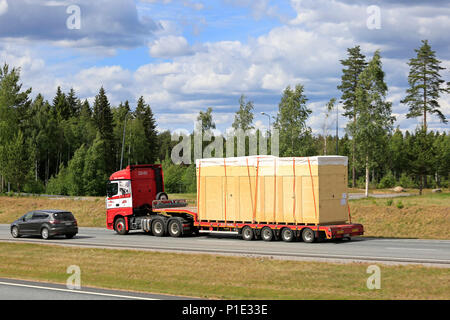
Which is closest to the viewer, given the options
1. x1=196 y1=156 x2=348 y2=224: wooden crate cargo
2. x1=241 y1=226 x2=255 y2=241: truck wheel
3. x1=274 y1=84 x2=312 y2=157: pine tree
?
x1=196 y1=156 x2=348 y2=224: wooden crate cargo

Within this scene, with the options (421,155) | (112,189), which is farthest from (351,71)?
(112,189)

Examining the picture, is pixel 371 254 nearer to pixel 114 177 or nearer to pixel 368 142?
pixel 114 177

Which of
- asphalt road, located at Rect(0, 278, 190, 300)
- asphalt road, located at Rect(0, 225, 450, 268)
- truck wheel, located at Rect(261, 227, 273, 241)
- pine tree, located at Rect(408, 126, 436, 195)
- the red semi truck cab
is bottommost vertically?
asphalt road, located at Rect(0, 225, 450, 268)

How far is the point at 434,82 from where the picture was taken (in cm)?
8575

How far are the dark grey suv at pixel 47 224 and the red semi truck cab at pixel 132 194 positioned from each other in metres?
2.93

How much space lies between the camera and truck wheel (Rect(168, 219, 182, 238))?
31.8 meters

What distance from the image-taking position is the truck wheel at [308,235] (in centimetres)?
2732

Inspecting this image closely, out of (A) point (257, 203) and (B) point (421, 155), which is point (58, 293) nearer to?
(A) point (257, 203)

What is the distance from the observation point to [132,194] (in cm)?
3366

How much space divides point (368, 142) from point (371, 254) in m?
38.3

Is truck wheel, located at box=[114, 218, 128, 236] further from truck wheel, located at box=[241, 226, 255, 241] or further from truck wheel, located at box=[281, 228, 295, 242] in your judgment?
truck wheel, located at box=[281, 228, 295, 242]

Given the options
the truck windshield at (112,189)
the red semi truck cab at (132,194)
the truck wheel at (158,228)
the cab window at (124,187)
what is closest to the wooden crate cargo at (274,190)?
the truck wheel at (158,228)

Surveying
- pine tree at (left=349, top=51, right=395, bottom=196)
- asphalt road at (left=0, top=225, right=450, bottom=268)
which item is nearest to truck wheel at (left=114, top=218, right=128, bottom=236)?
asphalt road at (left=0, top=225, right=450, bottom=268)
